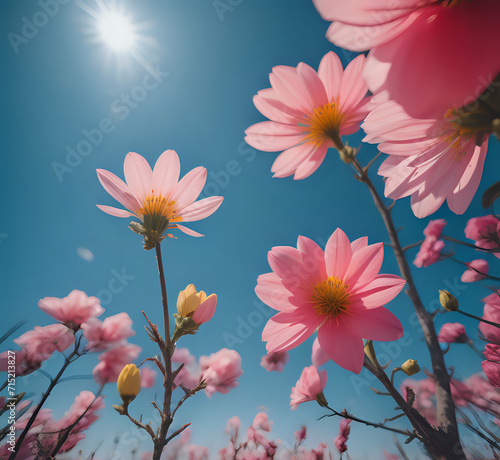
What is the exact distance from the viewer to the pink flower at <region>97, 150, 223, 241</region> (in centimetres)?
43

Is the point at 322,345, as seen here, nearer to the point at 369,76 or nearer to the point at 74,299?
the point at 369,76

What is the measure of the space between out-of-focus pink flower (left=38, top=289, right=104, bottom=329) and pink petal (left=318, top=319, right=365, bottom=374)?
0.74 metres

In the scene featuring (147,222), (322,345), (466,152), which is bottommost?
(322,345)

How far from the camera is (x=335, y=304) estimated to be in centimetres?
31

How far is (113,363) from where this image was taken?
0.86 metres

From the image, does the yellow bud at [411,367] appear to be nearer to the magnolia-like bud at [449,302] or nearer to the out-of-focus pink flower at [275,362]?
the magnolia-like bud at [449,302]

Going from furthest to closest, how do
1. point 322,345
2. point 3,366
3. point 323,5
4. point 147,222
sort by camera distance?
1. point 3,366
2. point 147,222
3. point 322,345
4. point 323,5

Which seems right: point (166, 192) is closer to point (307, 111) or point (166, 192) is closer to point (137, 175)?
point (137, 175)

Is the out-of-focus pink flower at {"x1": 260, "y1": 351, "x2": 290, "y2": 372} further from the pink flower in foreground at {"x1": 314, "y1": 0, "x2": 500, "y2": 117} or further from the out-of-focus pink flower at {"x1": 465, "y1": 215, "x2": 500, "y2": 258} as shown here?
the pink flower in foreground at {"x1": 314, "y1": 0, "x2": 500, "y2": 117}

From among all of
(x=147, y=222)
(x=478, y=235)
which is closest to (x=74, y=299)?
(x=147, y=222)

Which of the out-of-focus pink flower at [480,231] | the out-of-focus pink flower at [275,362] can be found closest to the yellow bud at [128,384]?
the out-of-focus pink flower at [480,231]

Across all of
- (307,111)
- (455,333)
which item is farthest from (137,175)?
(455,333)

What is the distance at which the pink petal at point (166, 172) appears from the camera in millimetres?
441

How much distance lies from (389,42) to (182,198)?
36 cm
